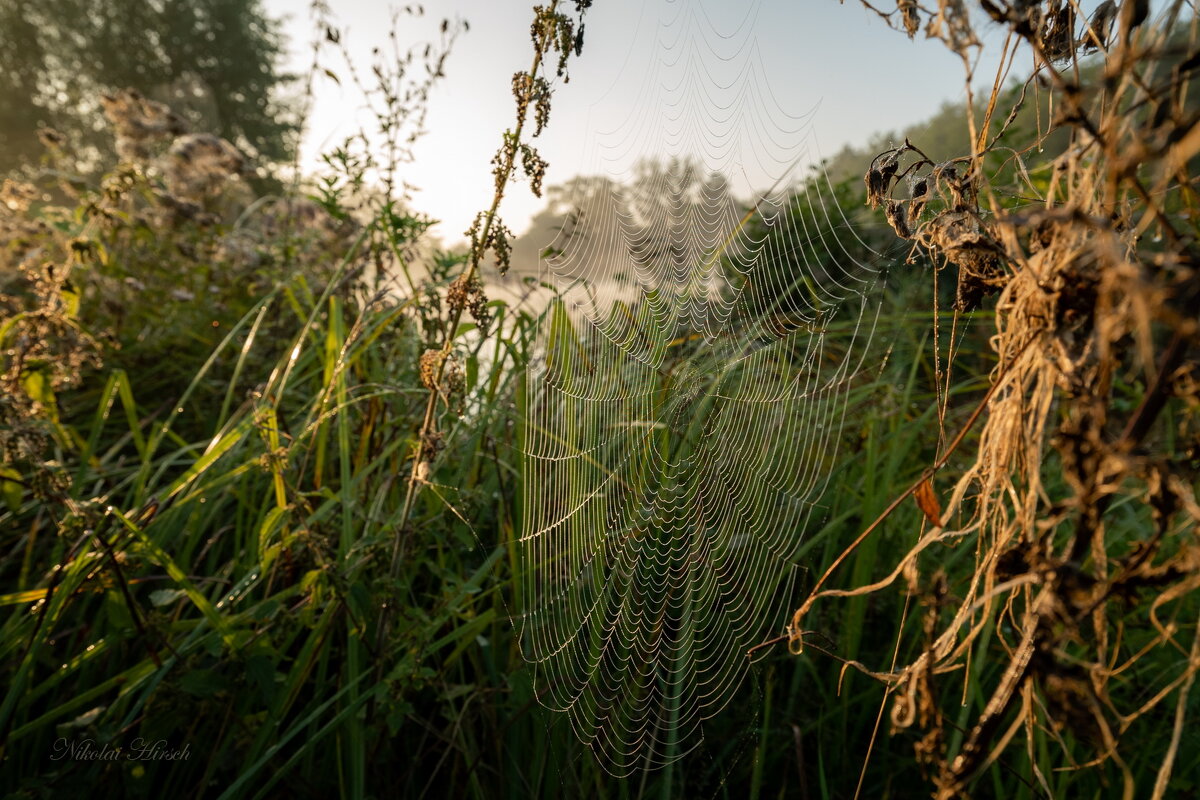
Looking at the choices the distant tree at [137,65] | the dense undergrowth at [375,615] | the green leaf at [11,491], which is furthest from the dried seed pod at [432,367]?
the distant tree at [137,65]

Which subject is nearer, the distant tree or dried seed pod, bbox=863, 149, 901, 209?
dried seed pod, bbox=863, 149, 901, 209

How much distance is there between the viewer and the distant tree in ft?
79.5

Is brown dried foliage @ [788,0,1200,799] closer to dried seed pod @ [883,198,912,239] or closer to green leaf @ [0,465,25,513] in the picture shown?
dried seed pod @ [883,198,912,239]

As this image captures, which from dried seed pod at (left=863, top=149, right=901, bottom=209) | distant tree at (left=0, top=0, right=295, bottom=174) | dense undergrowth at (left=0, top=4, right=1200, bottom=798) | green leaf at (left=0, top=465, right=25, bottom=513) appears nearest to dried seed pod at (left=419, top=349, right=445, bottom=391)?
dense undergrowth at (left=0, top=4, right=1200, bottom=798)

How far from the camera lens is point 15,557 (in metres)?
2.01

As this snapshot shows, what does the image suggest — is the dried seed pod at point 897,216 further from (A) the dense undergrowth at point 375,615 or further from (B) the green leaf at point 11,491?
(B) the green leaf at point 11,491

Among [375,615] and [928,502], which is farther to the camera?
[375,615]

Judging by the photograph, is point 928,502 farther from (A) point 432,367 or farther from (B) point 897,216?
(A) point 432,367

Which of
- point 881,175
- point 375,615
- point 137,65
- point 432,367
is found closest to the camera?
point 881,175

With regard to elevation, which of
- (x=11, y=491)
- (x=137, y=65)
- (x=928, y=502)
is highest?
(x=137, y=65)

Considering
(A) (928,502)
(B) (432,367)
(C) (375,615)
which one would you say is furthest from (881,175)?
(C) (375,615)

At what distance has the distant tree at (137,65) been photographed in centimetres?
2422

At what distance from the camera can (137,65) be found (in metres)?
26.2

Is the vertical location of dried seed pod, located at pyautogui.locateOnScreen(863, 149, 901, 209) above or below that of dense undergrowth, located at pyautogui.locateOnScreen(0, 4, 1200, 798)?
above
